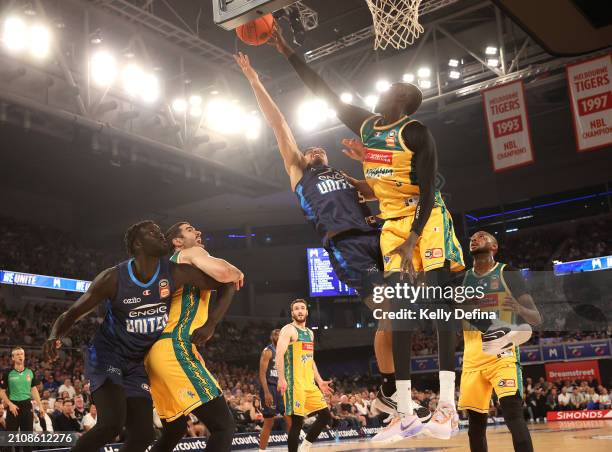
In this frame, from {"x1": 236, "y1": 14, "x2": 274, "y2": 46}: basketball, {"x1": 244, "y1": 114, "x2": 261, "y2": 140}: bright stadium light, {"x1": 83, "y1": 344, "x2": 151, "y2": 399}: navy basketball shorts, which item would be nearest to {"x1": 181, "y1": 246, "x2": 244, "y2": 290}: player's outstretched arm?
{"x1": 83, "y1": 344, "x2": 151, "y2": 399}: navy basketball shorts

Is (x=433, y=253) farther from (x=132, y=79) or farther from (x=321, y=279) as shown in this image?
(x=321, y=279)

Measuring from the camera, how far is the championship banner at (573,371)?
21656 millimetres

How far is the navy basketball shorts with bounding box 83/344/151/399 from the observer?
4645 millimetres

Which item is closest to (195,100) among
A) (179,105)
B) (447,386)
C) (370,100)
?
(179,105)

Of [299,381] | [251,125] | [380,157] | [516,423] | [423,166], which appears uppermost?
[251,125]

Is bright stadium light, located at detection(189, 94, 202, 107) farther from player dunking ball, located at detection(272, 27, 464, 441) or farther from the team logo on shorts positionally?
the team logo on shorts

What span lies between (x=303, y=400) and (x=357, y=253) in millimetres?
5813

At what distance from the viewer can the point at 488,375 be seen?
5.95 meters

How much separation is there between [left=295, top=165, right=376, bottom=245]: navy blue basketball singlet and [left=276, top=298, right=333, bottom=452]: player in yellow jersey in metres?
5.14

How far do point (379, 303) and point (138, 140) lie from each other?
13445 mm

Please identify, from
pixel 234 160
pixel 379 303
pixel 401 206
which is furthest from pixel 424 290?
pixel 234 160

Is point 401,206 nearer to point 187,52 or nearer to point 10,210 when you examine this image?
point 187,52

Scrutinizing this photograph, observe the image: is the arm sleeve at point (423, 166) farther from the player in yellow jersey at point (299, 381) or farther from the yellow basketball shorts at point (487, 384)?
the player in yellow jersey at point (299, 381)

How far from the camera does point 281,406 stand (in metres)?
10.6
